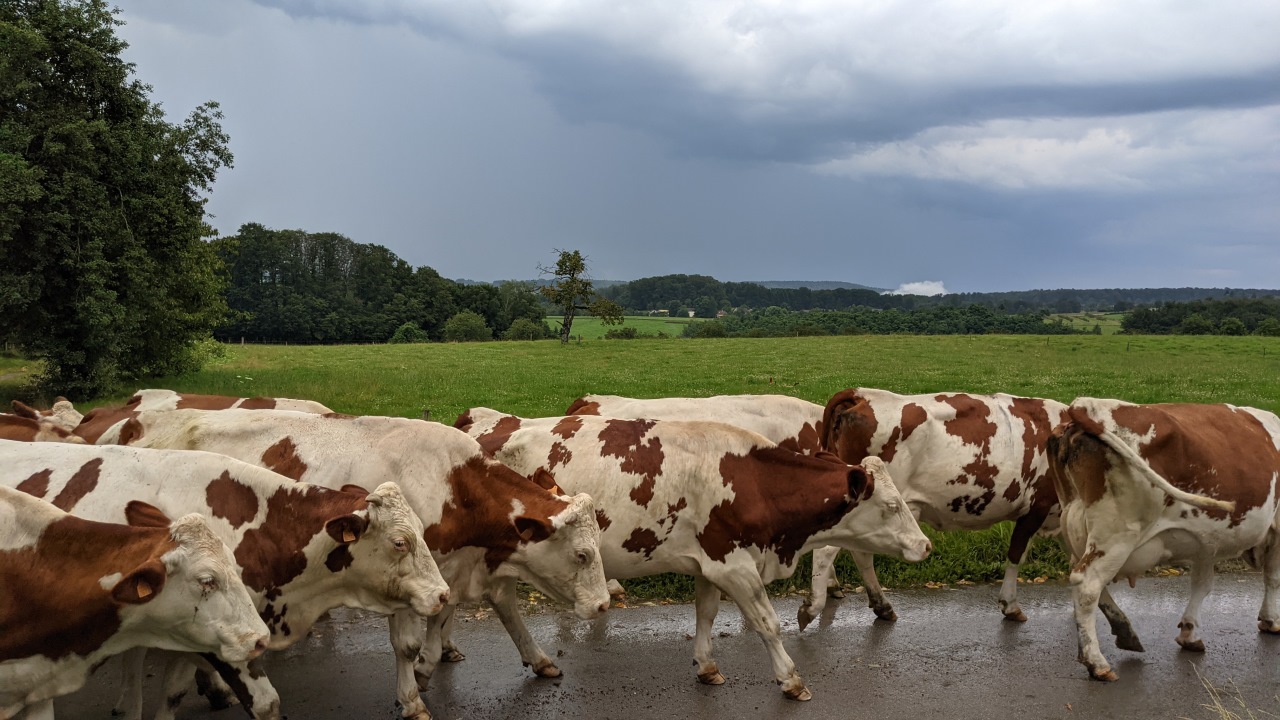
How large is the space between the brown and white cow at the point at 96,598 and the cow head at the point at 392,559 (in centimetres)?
112

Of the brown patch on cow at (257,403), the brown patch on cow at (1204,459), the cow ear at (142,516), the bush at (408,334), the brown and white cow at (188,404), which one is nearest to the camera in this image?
the cow ear at (142,516)

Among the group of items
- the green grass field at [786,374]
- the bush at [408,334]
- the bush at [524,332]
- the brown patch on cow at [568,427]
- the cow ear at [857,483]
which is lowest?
the bush at [408,334]

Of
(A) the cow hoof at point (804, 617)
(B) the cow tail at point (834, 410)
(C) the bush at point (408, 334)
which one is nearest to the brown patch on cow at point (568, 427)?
(A) the cow hoof at point (804, 617)

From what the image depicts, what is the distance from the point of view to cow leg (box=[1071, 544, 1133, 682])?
7602mm

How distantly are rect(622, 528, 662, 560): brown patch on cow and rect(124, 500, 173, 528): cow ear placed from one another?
3504 mm

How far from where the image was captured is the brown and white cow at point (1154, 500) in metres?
7.91

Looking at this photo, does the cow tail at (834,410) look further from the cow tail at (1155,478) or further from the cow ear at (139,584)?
the cow ear at (139,584)

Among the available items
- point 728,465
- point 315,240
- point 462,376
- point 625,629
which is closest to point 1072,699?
point 728,465

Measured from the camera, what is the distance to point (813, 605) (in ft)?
28.9

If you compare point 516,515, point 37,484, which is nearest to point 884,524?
point 516,515

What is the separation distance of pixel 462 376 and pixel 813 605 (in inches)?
1059

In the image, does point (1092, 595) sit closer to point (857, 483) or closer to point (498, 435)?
point (857, 483)

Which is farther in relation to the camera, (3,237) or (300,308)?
(300,308)

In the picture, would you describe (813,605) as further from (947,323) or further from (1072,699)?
(947,323)
